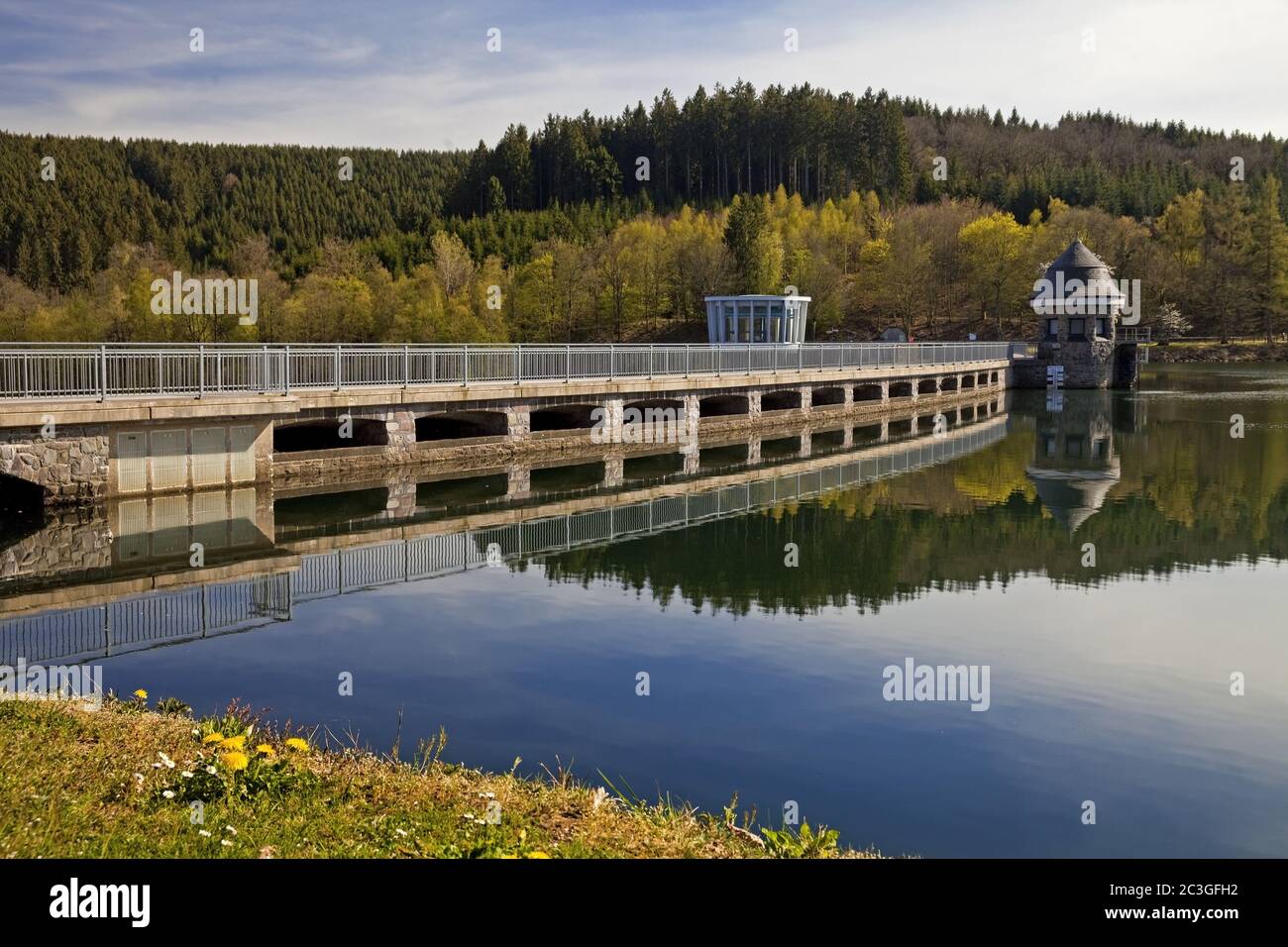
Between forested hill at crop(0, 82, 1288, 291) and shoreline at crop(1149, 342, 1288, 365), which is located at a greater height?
forested hill at crop(0, 82, 1288, 291)

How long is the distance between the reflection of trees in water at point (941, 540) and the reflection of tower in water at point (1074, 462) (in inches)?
12.9

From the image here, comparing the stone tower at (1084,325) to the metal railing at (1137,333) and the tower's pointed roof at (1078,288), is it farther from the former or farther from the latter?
the metal railing at (1137,333)

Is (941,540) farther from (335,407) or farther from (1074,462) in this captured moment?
(1074,462)

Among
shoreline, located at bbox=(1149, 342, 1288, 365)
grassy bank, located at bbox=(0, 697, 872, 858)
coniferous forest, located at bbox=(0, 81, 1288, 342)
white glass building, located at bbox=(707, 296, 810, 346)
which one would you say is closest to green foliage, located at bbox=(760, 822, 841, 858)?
grassy bank, located at bbox=(0, 697, 872, 858)

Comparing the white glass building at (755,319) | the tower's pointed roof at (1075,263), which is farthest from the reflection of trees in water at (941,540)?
the tower's pointed roof at (1075,263)

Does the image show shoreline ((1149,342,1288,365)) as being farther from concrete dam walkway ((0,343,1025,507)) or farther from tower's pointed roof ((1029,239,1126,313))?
concrete dam walkway ((0,343,1025,507))

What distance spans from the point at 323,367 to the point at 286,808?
19824 millimetres

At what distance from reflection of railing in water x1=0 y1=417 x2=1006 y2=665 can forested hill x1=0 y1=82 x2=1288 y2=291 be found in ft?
247

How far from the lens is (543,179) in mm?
126500

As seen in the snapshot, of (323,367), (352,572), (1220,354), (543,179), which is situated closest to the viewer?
(352,572)

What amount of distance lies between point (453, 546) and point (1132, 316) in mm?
80340

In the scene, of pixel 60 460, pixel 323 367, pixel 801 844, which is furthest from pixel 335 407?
pixel 801 844

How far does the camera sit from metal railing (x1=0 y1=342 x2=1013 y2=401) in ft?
68.5

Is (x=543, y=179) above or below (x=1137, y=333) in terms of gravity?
above
